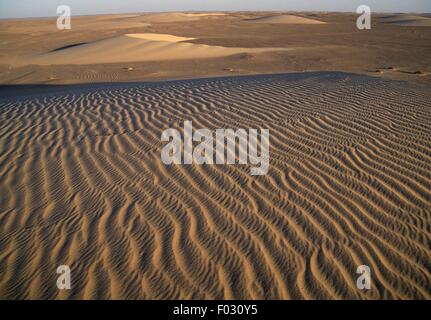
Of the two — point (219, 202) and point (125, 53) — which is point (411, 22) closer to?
point (125, 53)

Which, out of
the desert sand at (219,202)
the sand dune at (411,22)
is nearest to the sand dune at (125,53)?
the desert sand at (219,202)

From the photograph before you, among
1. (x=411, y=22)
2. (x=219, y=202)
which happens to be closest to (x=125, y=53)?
(x=219, y=202)

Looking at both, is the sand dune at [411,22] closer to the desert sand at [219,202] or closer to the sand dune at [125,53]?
the sand dune at [125,53]

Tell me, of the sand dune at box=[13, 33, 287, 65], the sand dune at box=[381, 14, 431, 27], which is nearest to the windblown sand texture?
the sand dune at box=[13, 33, 287, 65]
